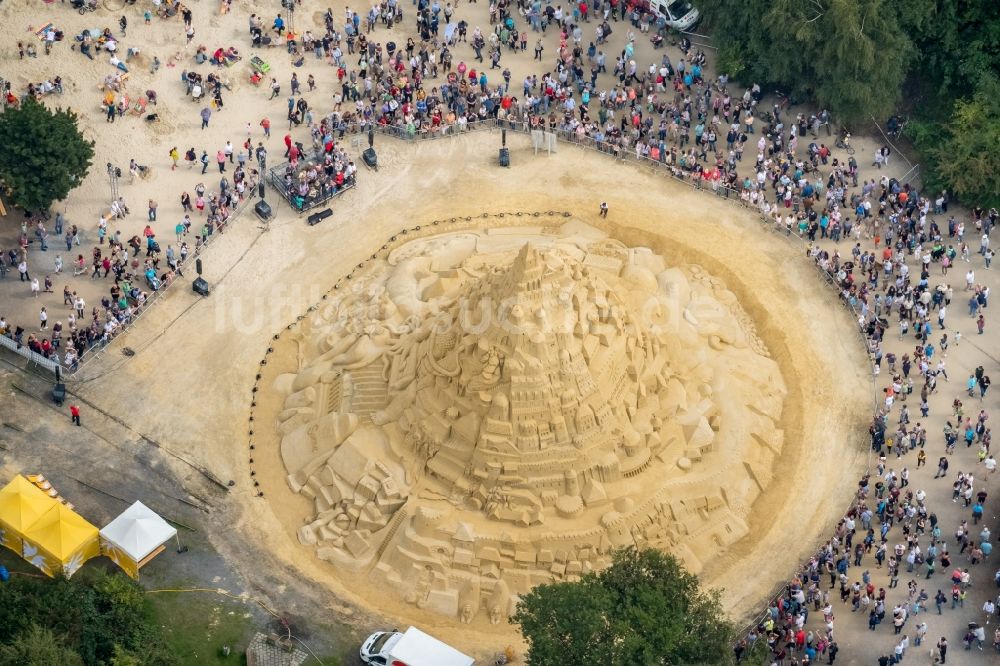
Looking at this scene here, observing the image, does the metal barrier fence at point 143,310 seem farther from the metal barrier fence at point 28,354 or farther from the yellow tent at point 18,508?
the yellow tent at point 18,508

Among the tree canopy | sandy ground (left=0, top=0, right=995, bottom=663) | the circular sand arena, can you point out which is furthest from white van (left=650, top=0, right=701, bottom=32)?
the tree canopy

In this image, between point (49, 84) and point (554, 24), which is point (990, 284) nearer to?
point (554, 24)

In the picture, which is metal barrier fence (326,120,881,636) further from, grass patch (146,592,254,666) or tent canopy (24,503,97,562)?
grass patch (146,592,254,666)

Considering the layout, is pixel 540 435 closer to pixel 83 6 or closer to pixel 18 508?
pixel 18 508

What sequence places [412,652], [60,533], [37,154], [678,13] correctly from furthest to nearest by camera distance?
[678,13], [37,154], [60,533], [412,652]

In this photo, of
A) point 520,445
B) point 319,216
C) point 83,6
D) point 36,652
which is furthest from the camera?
point 83,6

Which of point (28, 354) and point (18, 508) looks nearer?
point (18, 508)

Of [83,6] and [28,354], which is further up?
[83,6]

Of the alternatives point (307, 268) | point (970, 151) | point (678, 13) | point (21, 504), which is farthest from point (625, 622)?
point (678, 13)
